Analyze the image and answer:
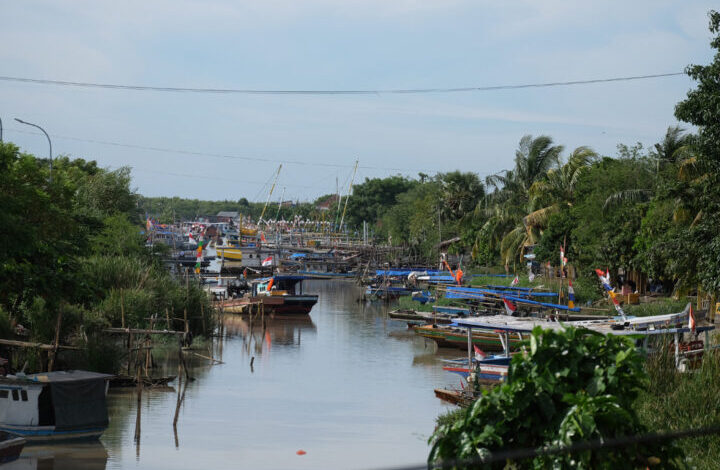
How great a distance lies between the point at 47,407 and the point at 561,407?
17067mm

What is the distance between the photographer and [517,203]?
65.9 metres

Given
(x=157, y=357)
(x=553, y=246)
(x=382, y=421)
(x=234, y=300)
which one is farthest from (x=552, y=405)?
(x=234, y=300)

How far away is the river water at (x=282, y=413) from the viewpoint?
2061cm

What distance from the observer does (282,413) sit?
1032 inches

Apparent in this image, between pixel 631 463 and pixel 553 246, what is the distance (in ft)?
156

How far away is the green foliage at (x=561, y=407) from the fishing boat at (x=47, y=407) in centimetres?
1606

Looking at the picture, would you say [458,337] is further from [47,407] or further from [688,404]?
[688,404]

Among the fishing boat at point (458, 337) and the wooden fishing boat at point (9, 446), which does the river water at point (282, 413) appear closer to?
the fishing boat at point (458, 337)

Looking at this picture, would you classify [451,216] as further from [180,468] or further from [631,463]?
[631,463]

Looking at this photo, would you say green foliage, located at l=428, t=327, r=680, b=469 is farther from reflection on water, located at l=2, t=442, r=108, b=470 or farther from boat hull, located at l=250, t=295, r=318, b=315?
boat hull, located at l=250, t=295, r=318, b=315

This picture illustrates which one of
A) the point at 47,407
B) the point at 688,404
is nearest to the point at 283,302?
the point at 47,407

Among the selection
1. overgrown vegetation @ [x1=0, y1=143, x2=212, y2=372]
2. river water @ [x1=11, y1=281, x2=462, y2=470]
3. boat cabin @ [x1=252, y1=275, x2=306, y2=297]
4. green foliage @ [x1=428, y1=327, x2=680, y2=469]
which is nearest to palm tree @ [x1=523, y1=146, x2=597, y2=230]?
river water @ [x1=11, y1=281, x2=462, y2=470]

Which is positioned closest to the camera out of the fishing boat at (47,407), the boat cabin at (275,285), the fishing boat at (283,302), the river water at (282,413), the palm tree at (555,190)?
the river water at (282,413)

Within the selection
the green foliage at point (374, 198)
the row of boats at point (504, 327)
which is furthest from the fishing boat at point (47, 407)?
the green foliage at point (374, 198)
